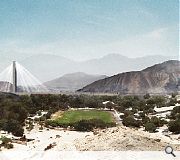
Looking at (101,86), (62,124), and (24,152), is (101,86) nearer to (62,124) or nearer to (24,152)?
(62,124)

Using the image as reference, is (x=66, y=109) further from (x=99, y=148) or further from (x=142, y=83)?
(x=142, y=83)

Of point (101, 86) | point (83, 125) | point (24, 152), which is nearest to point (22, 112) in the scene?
point (83, 125)

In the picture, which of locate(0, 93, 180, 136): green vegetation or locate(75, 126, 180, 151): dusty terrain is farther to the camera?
locate(0, 93, 180, 136): green vegetation

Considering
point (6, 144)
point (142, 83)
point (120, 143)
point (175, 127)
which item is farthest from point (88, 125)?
point (142, 83)

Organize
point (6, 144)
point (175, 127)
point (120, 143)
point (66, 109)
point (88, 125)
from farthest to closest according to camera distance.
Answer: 1. point (66, 109)
2. point (88, 125)
3. point (175, 127)
4. point (6, 144)
5. point (120, 143)

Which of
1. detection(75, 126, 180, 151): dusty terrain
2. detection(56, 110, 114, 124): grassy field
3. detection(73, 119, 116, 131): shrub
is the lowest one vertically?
detection(56, 110, 114, 124): grassy field

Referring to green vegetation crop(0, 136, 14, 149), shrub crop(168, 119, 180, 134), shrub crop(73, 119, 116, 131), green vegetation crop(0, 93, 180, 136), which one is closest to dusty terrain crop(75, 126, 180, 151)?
green vegetation crop(0, 136, 14, 149)

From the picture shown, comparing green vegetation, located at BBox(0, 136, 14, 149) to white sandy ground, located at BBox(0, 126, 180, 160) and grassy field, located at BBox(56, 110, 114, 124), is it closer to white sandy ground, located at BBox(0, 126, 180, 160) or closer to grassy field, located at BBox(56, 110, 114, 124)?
white sandy ground, located at BBox(0, 126, 180, 160)

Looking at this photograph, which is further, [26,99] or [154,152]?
[26,99]
